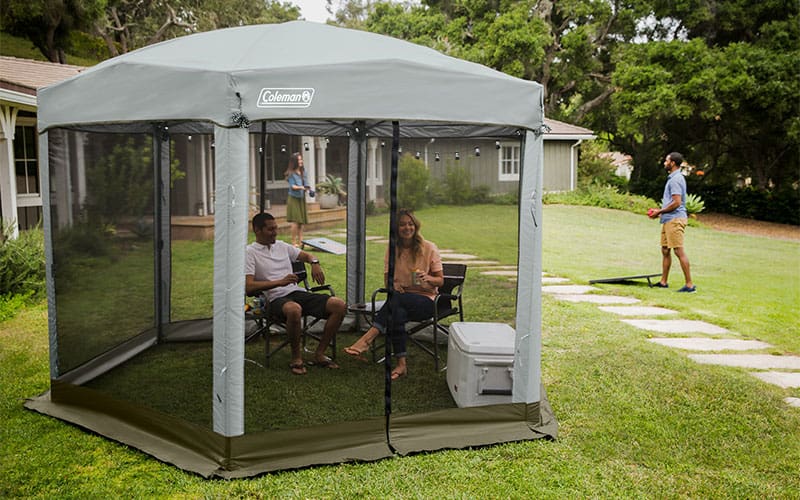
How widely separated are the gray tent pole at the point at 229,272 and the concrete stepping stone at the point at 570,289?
5675 mm

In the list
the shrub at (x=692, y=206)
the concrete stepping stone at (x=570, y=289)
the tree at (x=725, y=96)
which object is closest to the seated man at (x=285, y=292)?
the concrete stepping stone at (x=570, y=289)

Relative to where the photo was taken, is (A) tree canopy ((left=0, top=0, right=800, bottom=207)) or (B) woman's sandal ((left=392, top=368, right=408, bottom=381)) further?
(A) tree canopy ((left=0, top=0, right=800, bottom=207))

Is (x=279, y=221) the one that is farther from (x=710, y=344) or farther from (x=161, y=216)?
(x=710, y=344)

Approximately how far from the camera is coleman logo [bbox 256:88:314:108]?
11.0ft

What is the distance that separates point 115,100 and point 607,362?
3.93 m

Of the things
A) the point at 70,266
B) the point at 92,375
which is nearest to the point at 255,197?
the point at 70,266

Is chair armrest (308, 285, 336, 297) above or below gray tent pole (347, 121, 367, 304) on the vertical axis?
below

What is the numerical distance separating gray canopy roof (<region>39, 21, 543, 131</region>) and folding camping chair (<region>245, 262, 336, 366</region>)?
175 centimetres

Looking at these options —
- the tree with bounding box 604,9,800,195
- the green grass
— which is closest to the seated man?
the tree with bounding box 604,9,800,195

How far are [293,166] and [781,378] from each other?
3.87 meters

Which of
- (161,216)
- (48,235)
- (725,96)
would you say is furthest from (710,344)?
(725,96)

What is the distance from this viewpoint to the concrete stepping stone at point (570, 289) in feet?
28.0

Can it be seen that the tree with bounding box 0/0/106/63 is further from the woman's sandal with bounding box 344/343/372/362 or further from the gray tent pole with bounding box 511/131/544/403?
the gray tent pole with bounding box 511/131/544/403

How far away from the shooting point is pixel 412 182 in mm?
4469
